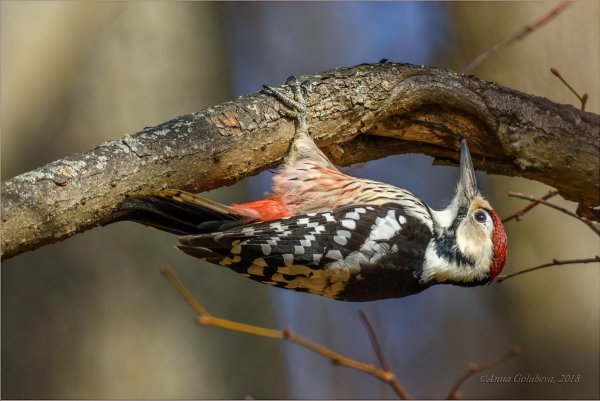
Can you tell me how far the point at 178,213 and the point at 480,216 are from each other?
1719mm

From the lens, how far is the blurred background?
5.28 metres

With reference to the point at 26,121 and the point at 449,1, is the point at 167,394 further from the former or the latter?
the point at 449,1

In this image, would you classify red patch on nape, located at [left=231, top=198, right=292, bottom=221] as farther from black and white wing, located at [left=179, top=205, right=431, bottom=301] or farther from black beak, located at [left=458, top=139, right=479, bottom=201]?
black beak, located at [left=458, top=139, right=479, bottom=201]

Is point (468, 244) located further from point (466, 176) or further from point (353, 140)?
point (353, 140)

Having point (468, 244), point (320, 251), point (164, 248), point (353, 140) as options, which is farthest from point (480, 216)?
point (164, 248)

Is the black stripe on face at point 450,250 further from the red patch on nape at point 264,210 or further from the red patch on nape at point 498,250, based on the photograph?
the red patch on nape at point 264,210

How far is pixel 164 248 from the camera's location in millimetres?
5770

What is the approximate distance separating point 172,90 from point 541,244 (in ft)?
12.5

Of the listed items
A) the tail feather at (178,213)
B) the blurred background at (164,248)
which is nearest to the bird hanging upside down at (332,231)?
the tail feather at (178,213)

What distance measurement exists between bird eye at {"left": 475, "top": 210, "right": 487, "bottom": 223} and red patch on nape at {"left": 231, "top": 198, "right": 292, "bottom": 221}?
3.49 feet

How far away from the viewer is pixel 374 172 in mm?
9055

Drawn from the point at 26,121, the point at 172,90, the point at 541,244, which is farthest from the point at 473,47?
the point at 26,121

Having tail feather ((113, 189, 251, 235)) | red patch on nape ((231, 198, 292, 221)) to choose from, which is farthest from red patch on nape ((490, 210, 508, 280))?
tail feather ((113, 189, 251, 235))

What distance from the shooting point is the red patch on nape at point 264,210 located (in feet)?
11.5
